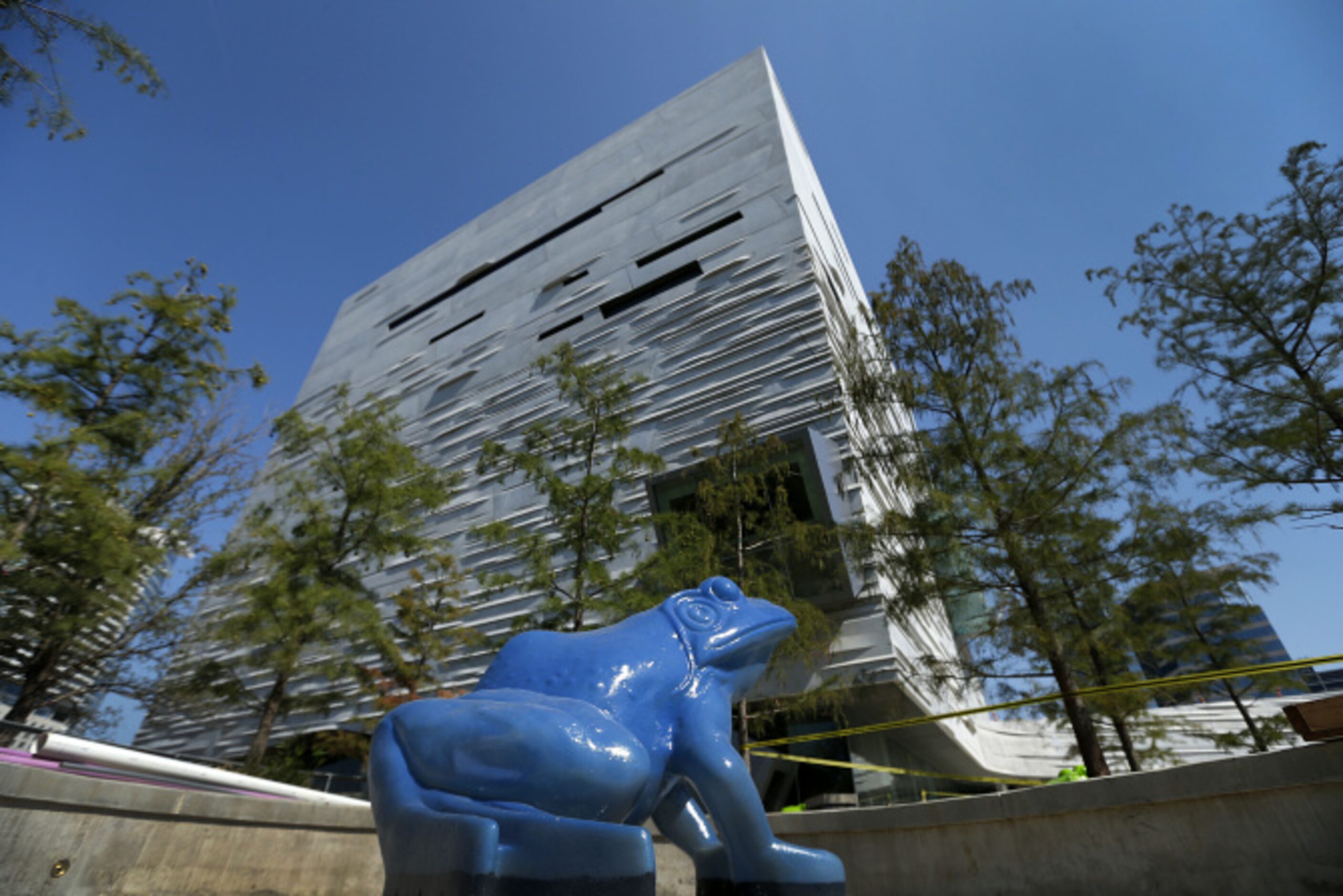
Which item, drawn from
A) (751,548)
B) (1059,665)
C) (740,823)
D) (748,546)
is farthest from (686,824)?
(748,546)

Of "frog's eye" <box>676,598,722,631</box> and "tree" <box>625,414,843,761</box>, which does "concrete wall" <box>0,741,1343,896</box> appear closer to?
"frog's eye" <box>676,598,722,631</box>

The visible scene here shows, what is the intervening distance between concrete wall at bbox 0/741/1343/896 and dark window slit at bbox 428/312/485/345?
21.3 meters

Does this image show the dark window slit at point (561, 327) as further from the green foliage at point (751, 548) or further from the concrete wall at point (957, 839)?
the concrete wall at point (957, 839)

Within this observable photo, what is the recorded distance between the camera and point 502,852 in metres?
1.84

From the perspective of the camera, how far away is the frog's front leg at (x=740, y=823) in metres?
2.37

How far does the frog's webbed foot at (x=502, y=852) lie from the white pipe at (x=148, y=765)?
2644mm

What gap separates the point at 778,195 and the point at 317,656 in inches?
676

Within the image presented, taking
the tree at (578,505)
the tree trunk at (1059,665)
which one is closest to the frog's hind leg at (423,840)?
the tree at (578,505)

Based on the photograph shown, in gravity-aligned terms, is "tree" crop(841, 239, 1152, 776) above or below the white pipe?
above

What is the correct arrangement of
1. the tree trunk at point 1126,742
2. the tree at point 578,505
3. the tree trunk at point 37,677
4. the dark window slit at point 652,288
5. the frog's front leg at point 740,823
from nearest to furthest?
the frog's front leg at point 740,823 < the tree at point 578,505 < the tree trunk at point 37,677 < the tree trunk at point 1126,742 < the dark window slit at point 652,288

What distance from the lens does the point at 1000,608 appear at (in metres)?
8.27

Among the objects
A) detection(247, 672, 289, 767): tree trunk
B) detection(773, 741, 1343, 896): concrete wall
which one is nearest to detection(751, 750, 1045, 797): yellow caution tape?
detection(773, 741, 1343, 896): concrete wall

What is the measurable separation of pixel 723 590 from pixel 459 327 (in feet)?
75.1

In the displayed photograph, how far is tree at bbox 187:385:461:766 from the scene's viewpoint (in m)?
9.70
